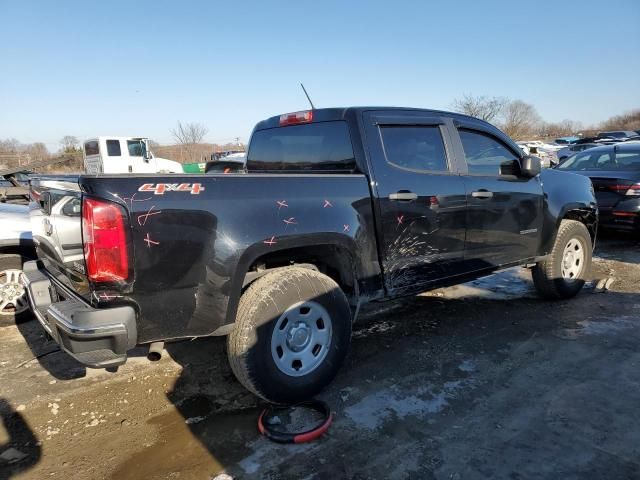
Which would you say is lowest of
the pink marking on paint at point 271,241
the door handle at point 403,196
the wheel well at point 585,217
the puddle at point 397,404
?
the puddle at point 397,404

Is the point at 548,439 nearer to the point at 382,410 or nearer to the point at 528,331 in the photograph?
the point at 382,410

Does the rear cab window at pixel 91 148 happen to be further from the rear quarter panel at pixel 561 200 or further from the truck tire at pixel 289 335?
the truck tire at pixel 289 335

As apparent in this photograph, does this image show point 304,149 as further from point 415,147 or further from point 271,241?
point 271,241

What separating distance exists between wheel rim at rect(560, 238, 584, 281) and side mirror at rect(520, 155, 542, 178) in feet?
3.89

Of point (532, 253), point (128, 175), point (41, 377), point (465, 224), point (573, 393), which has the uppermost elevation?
point (128, 175)

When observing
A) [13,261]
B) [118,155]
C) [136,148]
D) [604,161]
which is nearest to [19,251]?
[13,261]

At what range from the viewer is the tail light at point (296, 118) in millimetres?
3918

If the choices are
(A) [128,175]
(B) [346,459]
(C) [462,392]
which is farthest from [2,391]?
(C) [462,392]

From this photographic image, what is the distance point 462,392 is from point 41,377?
10.4ft

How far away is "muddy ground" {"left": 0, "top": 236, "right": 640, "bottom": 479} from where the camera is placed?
2.55 metres

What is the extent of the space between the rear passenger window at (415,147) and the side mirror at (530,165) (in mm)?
964

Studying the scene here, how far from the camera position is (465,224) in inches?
158

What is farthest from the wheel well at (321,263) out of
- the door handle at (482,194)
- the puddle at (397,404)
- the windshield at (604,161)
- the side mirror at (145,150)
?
the side mirror at (145,150)

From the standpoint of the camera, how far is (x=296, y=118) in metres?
4.07
